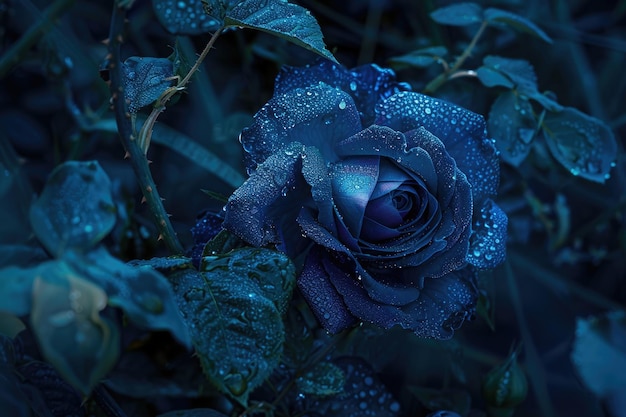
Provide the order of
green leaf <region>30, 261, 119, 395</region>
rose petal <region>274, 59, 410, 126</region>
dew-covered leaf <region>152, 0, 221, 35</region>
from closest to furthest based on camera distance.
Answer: green leaf <region>30, 261, 119, 395</region>
dew-covered leaf <region>152, 0, 221, 35</region>
rose petal <region>274, 59, 410, 126</region>

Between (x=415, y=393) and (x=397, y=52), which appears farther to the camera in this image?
(x=397, y=52)

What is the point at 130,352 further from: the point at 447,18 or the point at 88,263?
the point at 447,18

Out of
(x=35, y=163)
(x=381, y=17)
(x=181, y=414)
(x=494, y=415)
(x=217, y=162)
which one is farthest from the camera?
(x=381, y=17)

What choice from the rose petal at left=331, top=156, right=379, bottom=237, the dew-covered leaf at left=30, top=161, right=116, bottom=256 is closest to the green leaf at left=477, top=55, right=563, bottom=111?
the rose petal at left=331, top=156, right=379, bottom=237

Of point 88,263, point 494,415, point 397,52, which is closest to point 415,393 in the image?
point 494,415

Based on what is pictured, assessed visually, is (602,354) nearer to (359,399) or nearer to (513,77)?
(359,399)

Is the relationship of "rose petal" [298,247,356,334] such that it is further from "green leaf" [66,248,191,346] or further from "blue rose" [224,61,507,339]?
"green leaf" [66,248,191,346]

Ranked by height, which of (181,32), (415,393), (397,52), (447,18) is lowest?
(415,393)
